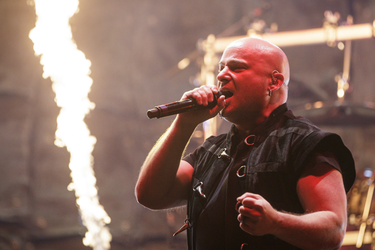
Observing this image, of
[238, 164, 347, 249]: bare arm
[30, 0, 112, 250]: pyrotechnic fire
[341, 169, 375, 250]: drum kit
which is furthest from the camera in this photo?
[30, 0, 112, 250]: pyrotechnic fire

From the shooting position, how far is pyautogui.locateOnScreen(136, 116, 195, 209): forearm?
4.30 feet

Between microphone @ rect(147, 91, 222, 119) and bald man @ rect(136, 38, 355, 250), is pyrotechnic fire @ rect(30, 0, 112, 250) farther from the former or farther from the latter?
microphone @ rect(147, 91, 222, 119)

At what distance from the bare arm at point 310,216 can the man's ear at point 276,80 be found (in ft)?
1.31

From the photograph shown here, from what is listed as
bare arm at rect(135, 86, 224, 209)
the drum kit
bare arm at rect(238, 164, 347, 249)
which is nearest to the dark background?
the drum kit

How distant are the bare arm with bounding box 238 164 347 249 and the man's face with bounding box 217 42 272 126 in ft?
1.14

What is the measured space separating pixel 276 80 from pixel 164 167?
546 mm

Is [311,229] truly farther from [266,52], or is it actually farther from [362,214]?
[362,214]

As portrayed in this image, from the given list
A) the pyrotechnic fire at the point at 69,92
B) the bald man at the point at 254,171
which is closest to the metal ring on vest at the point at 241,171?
the bald man at the point at 254,171

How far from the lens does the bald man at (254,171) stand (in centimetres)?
94

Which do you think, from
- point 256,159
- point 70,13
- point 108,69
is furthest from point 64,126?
point 256,159

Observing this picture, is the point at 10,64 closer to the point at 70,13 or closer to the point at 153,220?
the point at 70,13

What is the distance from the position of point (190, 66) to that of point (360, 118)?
310 centimetres

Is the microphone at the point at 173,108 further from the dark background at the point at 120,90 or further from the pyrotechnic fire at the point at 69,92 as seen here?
the pyrotechnic fire at the point at 69,92

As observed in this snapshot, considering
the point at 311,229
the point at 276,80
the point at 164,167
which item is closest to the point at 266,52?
the point at 276,80
